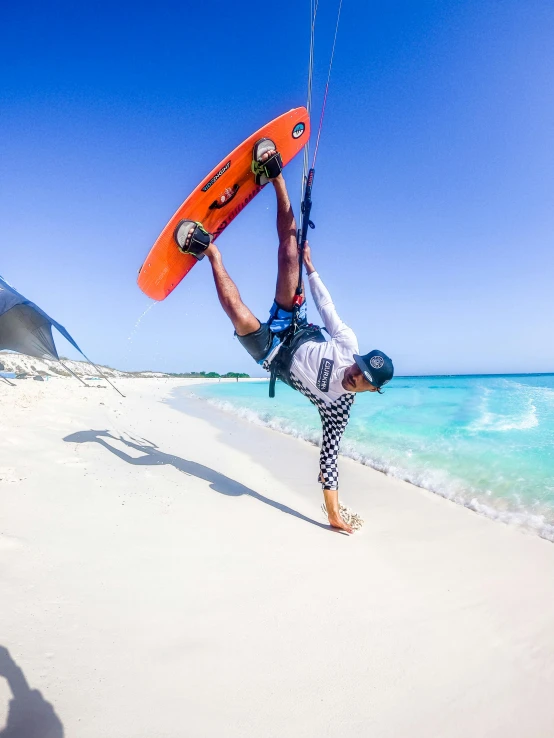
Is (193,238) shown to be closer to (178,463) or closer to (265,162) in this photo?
(265,162)

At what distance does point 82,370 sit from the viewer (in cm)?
5344

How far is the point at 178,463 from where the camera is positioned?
5.36 metres

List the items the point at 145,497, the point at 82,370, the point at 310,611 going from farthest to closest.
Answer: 1. the point at 82,370
2. the point at 145,497
3. the point at 310,611

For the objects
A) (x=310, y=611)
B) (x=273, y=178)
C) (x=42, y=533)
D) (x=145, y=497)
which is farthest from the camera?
(x=273, y=178)

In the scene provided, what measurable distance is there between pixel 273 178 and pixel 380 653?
4459 millimetres

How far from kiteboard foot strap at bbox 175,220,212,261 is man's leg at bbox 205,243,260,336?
0.32 m

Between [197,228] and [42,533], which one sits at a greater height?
[197,228]

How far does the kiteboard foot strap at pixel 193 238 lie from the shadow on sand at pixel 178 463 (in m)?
2.52

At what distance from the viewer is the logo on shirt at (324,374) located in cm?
383

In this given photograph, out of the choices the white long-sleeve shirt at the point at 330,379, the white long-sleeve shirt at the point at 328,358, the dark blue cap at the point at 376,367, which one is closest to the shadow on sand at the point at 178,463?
the white long-sleeve shirt at the point at 330,379

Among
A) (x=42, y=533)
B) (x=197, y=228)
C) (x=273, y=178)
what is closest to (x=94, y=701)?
(x=42, y=533)

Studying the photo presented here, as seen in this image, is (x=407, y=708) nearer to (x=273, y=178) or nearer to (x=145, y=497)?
(x=145, y=497)

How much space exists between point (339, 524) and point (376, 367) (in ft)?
4.69

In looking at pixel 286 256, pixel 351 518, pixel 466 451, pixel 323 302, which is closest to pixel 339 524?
pixel 351 518
